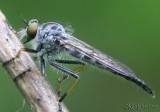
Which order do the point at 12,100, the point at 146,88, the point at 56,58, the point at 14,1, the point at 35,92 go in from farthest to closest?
the point at 14,1
the point at 12,100
the point at 56,58
the point at 146,88
the point at 35,92

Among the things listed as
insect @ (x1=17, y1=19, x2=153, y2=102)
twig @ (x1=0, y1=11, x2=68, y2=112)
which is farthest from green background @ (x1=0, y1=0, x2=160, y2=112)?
twig @ (x1=0, y1=11, x2=68, y2=112)

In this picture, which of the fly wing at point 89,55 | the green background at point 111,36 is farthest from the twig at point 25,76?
the green background at point 111,36

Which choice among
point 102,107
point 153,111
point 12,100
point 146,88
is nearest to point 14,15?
point 12,100

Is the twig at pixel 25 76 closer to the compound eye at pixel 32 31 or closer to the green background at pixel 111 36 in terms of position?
the compound eye at pixel 32 31

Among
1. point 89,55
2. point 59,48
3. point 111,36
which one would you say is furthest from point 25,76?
point 111,36

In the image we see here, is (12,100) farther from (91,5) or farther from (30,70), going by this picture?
(30,70)

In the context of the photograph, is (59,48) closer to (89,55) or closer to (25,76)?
(89,55)
